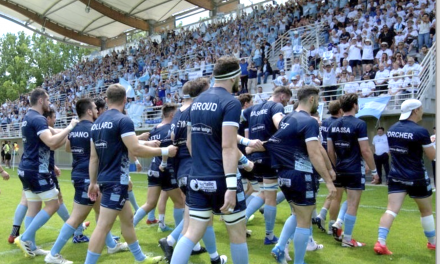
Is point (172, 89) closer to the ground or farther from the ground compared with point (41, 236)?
farther from the ground

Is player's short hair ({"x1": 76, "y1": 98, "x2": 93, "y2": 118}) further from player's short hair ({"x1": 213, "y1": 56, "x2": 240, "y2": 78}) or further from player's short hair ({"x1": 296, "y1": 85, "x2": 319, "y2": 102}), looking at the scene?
player's short hair ({"x1": 296, "y1": 85, "x2": 319, "y2": 102})

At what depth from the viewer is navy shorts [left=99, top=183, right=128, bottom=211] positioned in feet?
16.6

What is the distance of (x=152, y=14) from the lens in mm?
36781

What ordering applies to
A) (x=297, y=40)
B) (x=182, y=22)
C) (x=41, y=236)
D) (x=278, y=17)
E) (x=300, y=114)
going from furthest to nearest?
(x=182, y=22)
(x=278, y=17)
(x=297, y=40)
(x=41, y=236)
(x=300, y=114)

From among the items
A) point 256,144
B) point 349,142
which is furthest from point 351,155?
point 256,144

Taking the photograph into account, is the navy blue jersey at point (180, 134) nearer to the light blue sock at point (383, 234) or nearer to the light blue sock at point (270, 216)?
the light blue sock at point (270, 216)

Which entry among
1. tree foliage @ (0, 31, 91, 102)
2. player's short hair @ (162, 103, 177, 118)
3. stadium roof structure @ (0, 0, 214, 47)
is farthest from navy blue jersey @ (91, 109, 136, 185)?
tree foliage @ (0, 31, 91, 102)

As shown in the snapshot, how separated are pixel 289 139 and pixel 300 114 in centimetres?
35

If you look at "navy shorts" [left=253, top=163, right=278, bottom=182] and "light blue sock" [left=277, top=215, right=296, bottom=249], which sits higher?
"navy shorts" [left=253, top=163, right=278, bottom=182]

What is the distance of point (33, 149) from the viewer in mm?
6652

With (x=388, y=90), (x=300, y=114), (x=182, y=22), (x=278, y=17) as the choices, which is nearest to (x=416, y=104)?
(x=300, y=114)

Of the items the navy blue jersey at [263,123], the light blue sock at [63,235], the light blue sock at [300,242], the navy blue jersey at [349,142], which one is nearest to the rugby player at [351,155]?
the navy blue jersey at [349,142]

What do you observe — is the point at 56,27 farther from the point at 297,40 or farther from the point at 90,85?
the point at 297,40

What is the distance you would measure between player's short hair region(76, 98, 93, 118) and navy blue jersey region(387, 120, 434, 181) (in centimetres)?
438
